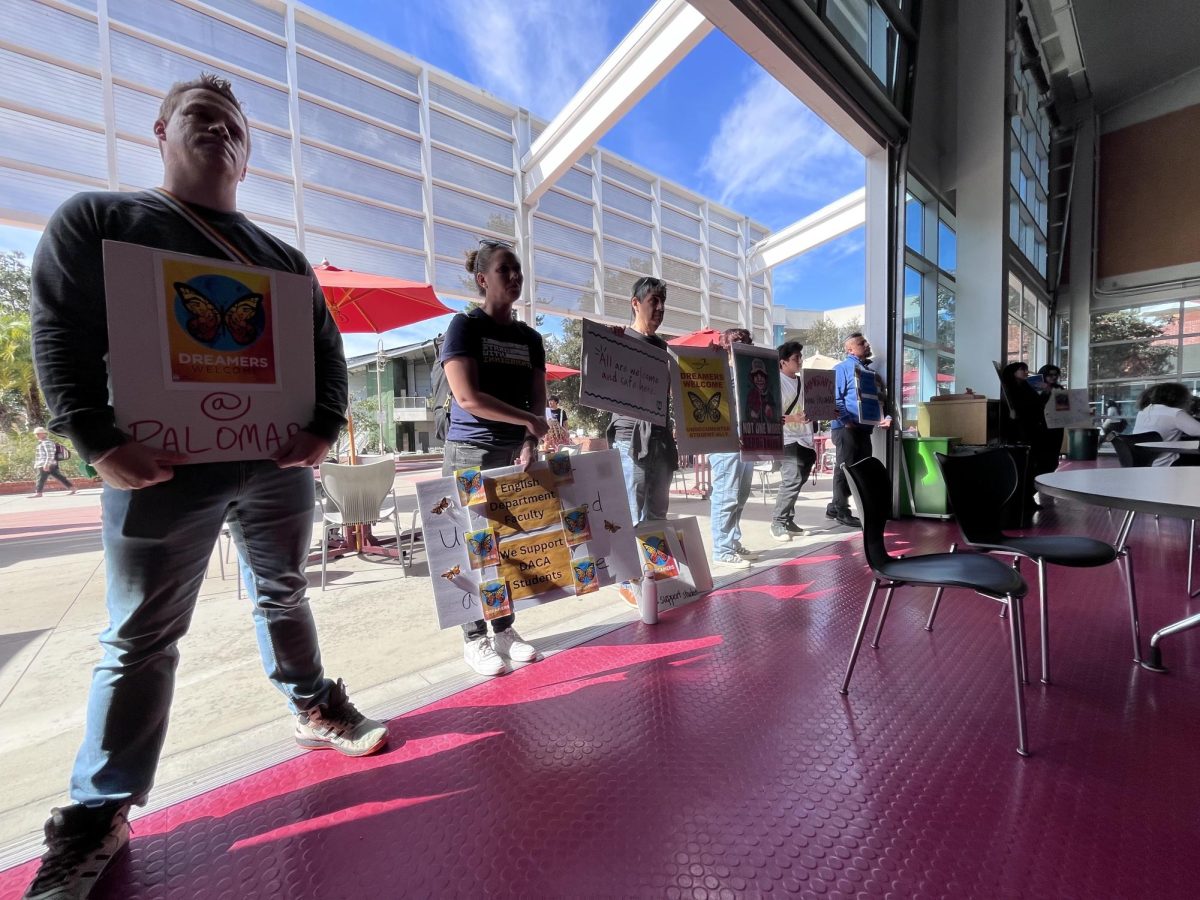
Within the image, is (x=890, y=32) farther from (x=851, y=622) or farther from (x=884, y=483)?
(x=851, y=622)

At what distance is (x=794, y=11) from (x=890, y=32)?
2562 millimetres

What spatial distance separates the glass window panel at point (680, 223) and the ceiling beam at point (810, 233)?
8.98ft

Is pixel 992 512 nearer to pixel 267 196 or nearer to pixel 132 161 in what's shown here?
pixel 132 161

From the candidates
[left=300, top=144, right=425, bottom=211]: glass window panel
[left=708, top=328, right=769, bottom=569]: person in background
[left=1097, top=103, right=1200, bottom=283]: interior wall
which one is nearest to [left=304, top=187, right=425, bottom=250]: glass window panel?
[left=300, top=144, right=425, bottom=211]: glass window panel

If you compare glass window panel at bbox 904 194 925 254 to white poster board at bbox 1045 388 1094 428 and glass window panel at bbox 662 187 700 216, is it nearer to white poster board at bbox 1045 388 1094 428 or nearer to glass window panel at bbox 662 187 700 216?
white poster board at bbox 1045 388 1094 428

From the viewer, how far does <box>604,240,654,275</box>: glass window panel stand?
13.4 metres

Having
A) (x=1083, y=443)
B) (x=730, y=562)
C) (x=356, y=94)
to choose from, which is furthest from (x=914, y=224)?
(x=356, y=94)

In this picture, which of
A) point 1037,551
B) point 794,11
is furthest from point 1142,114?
point 1037,551

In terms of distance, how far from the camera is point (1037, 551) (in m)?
1.86

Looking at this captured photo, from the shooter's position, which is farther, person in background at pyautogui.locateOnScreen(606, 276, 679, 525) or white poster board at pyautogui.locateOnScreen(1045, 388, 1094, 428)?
white poster board at pyautogui.locateOnScreen(1045, 388, 1094, 428)

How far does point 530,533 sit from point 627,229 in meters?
13.6

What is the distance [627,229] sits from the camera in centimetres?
1402

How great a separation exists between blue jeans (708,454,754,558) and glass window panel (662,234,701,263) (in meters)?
13.0

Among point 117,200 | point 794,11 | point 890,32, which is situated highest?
point 890,32
